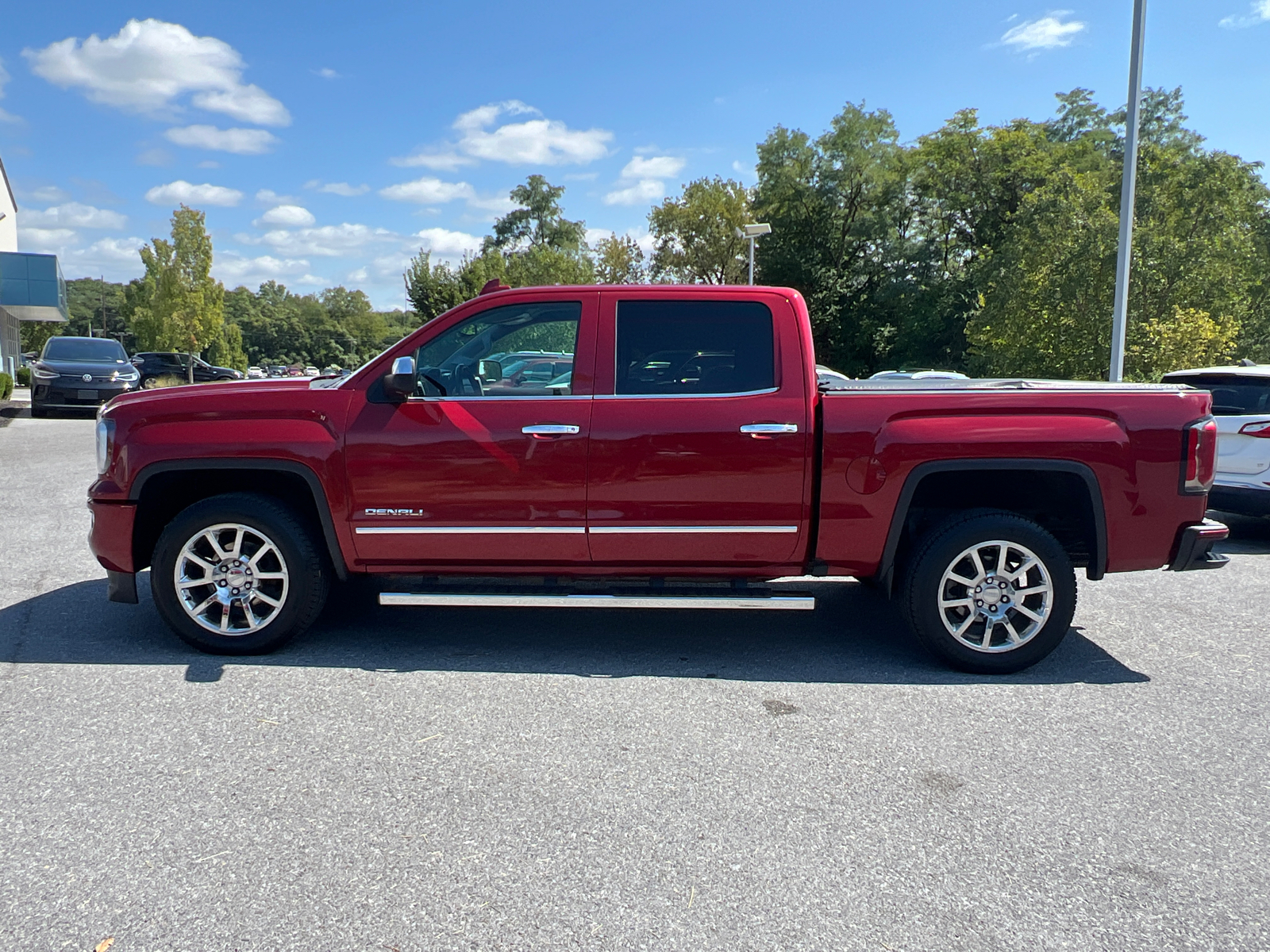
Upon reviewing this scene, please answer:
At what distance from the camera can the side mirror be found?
15.6 feet

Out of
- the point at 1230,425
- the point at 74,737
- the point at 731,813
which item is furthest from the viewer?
the point at 1230,425

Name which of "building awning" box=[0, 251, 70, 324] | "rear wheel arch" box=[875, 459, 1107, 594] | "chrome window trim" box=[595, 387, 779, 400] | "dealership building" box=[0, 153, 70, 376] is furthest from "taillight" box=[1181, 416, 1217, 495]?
"building awning" box=[0, 251, 70, 324]

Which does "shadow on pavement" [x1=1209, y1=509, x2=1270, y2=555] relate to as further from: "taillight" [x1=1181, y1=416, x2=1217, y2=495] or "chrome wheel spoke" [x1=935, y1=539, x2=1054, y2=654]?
"chrome wheel spoke" [x1=935, y1=539, x2=1054, y2=654]

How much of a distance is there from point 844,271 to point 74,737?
147 feet

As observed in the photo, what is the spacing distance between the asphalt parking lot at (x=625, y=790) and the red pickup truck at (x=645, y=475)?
40 cm

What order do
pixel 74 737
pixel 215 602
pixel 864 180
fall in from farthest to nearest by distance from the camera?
pixel 864 180 → pixel 215 602 → pixel 74 737

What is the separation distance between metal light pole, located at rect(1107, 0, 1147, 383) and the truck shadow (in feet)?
31.7

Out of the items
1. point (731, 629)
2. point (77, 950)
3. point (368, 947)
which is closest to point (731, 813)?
point (368, 947)

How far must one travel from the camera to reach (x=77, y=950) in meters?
2.56

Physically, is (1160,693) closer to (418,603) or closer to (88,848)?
(418,603)

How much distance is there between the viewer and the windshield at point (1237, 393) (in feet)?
26.7

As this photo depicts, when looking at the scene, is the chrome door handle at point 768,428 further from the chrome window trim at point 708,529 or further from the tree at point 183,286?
the tree at point 183,286

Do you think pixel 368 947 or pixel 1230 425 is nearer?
pixel 368 947

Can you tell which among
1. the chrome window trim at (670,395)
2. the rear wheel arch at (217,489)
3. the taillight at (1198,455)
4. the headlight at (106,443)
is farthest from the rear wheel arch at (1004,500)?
the headlight at (106,443)
